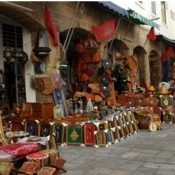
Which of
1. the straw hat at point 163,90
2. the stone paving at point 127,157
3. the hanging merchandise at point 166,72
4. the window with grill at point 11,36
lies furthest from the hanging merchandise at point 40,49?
the hanging merchandise at point 166,72

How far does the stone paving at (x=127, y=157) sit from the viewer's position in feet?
22.4

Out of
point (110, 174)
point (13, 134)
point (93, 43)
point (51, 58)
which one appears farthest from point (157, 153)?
point (93, 43)

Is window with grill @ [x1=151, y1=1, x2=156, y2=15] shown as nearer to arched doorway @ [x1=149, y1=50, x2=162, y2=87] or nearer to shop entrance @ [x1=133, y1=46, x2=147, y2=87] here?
arched doorway @ [x1=149, y1=50, x2=162, y2=87]

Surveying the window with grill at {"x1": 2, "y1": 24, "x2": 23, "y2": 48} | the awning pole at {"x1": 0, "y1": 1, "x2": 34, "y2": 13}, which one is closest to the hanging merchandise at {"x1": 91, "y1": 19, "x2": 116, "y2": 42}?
the window with grill at {"x1": 2, "y1": 24, "x2": 23, "y2": 48}

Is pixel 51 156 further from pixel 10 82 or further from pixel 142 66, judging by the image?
pixel 142 66

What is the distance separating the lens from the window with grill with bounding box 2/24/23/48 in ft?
34.4

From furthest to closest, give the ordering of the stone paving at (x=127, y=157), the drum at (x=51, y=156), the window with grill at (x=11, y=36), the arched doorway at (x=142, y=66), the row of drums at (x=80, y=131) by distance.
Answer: the arched doorway at (x=142, y=66), the window with grill at (x=11, y=36), the row of drums at (x=80, y=131), the stone paving at (x=127, y=157), the drum at (x=51, y=156)

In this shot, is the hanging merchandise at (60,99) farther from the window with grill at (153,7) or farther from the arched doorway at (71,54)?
the window with grill at (153,7)

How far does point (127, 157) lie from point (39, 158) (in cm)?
219

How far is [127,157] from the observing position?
7855 mm

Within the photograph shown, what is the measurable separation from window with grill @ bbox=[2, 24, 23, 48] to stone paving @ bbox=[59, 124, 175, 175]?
10.8 ft

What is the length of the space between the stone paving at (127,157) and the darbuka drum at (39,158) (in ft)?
1.79

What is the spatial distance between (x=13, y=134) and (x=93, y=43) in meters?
5.25

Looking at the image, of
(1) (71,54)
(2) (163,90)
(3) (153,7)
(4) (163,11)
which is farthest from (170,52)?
(1) (71,54)
